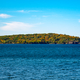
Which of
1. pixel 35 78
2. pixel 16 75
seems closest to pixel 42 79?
pixel 35 78

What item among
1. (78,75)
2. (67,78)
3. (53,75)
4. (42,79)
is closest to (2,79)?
(42,79)

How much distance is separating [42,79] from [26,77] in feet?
9.95

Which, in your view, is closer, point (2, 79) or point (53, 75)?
point (2, 79)

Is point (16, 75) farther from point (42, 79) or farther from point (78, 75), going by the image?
point (78, 75)

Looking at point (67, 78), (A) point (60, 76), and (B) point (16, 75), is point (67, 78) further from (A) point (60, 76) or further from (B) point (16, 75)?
(B) point (16, 75)

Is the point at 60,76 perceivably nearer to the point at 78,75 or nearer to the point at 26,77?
the point at 78,75

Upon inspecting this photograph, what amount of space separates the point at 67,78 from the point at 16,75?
9.21 m

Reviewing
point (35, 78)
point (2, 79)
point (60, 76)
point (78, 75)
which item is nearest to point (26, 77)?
point (35, 78)

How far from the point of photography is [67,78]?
27531mm

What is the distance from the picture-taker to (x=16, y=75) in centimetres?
2947

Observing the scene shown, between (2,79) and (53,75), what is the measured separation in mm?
9091

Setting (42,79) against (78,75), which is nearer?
(42,79)

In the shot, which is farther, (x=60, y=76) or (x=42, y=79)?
(x=60, y=76)

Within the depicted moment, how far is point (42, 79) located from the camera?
26750mm
